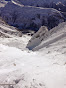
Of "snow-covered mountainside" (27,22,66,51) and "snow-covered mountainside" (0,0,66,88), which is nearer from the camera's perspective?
"snow-covered mountainside" (0,0,66,88)

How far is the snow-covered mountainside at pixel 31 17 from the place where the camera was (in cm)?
4862

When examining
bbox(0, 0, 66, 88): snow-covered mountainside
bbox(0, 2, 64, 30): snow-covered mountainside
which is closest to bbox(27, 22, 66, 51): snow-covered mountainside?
bbox(0, 0, 66, 88): snow-covered mountainside

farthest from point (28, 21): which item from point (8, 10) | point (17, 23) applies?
point (8, 10)

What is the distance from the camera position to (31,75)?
273 centimetres

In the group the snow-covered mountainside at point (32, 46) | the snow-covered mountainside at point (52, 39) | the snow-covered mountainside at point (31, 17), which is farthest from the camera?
the snow-covered mountainside at point (31, 17)

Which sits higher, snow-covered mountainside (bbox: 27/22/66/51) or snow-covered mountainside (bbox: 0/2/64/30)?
snow-covered mountainside (bbox: 27/22/66/51)

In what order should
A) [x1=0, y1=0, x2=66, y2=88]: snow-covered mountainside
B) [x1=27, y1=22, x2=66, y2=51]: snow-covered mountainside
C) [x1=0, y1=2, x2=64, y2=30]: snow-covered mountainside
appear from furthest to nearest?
[x1=0, y1=2, x2=64, y2=30]: snow-covered mountainside → [x1=27, y1=22, x2=66, y2=51]: snow-covered mountainside → [x1=0, y1=0, x2=66, y2=88]: snow-covered mountainside

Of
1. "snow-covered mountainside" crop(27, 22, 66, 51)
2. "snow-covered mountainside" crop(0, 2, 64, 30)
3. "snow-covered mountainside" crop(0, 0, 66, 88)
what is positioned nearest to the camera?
"snow-covered mountainside" crop(0, 0, 66, 88)

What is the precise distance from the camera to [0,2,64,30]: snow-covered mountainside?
48625 millimetres

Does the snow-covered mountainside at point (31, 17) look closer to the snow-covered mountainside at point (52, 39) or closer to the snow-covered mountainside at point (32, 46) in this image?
the snow-covered mountainside at point (32, 46)

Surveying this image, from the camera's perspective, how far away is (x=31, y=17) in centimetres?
5150

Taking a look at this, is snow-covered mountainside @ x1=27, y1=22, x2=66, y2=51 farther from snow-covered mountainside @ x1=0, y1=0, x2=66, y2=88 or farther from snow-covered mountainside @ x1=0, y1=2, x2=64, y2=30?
snow-covered mountainside @ x1=0, y1=2, x2=64, y2=30

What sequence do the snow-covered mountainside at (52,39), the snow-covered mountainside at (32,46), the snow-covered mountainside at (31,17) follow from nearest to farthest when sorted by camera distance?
the snow-covered mountainside at (32,46)
the snow-covered mountainside at (52,39)
the snow-covered mountainside at (31,17)

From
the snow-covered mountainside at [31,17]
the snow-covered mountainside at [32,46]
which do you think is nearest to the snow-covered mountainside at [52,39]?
the snow-covered mountainside at [32,46]
